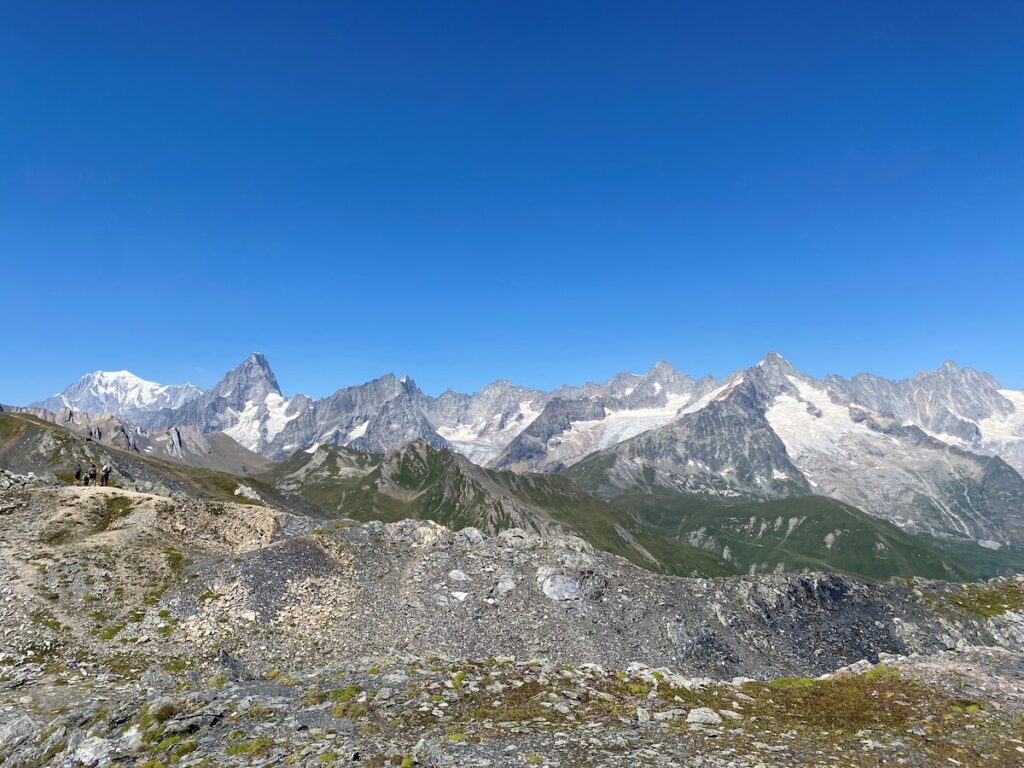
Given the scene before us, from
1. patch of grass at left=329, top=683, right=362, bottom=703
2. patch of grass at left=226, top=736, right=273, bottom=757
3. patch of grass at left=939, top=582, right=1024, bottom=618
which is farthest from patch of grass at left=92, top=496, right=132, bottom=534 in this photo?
patch of grass at left=939, top=582, right=1024, bottom=618

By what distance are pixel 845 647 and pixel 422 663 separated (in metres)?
41.4

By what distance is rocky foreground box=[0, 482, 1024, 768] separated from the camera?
583 inches

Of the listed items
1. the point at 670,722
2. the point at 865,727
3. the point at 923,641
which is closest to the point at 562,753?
the point at 670,722

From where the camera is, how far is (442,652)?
34219mm

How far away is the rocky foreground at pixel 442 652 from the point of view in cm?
1480

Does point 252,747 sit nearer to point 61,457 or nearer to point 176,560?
point 176,560

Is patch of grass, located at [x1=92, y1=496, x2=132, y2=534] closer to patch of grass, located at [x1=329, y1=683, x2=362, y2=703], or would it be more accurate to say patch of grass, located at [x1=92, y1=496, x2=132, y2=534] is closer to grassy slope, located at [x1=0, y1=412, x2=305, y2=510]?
patch of grass, located at [x1=329, y1=683, x2=362, y2=703]

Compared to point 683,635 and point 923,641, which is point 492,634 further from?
point 923,641

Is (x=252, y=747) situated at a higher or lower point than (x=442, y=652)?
higher

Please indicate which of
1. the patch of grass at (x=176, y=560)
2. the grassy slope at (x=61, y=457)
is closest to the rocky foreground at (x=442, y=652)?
the patch of grass at (x=176, y=560)

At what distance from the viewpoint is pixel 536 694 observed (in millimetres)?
18047

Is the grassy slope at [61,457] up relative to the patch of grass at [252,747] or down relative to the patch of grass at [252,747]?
up

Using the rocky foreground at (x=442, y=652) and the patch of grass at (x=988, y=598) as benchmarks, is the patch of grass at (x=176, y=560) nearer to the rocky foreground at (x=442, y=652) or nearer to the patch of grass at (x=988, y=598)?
the rocky foreground at (x=442, y=652)

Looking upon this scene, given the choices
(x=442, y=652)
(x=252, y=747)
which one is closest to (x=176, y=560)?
(x=442, y=652)
